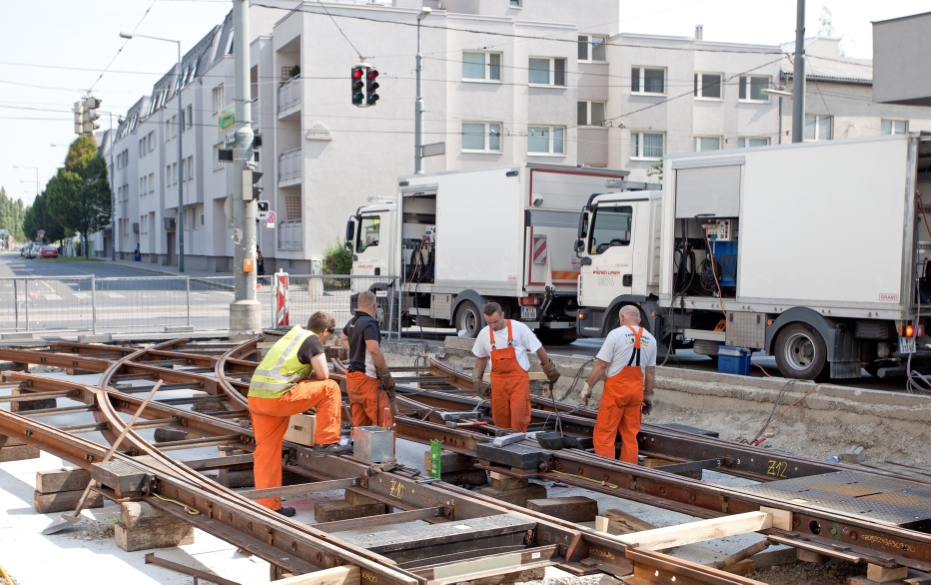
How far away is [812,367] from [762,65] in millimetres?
32384

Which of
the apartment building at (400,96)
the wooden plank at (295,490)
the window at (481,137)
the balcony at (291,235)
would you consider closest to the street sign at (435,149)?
the apartment building at (400,96)

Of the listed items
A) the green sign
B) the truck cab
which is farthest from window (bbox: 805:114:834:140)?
the green sign

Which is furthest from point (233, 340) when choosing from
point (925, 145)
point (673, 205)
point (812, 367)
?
point (925, 145)

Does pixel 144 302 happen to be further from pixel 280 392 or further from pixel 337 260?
pixel 337 260

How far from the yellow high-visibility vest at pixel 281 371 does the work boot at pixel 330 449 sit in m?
0.73

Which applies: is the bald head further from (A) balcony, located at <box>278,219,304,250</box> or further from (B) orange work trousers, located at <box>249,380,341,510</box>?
(A) balcony, located at <box>278,219,304,250</box>

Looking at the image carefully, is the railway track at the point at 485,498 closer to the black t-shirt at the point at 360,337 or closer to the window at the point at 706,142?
the black t-shirt at the point at 360,337

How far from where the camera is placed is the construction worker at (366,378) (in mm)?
8633

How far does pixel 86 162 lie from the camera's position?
282ft

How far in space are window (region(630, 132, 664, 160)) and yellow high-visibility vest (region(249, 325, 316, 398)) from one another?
36.5 m

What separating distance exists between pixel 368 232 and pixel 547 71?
2233 cm

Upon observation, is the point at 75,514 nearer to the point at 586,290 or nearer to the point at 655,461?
the point at 655,461

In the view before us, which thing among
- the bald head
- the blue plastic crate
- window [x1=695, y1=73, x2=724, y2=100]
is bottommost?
the blue plastic crate

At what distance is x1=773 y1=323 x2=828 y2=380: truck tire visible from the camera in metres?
13.0
